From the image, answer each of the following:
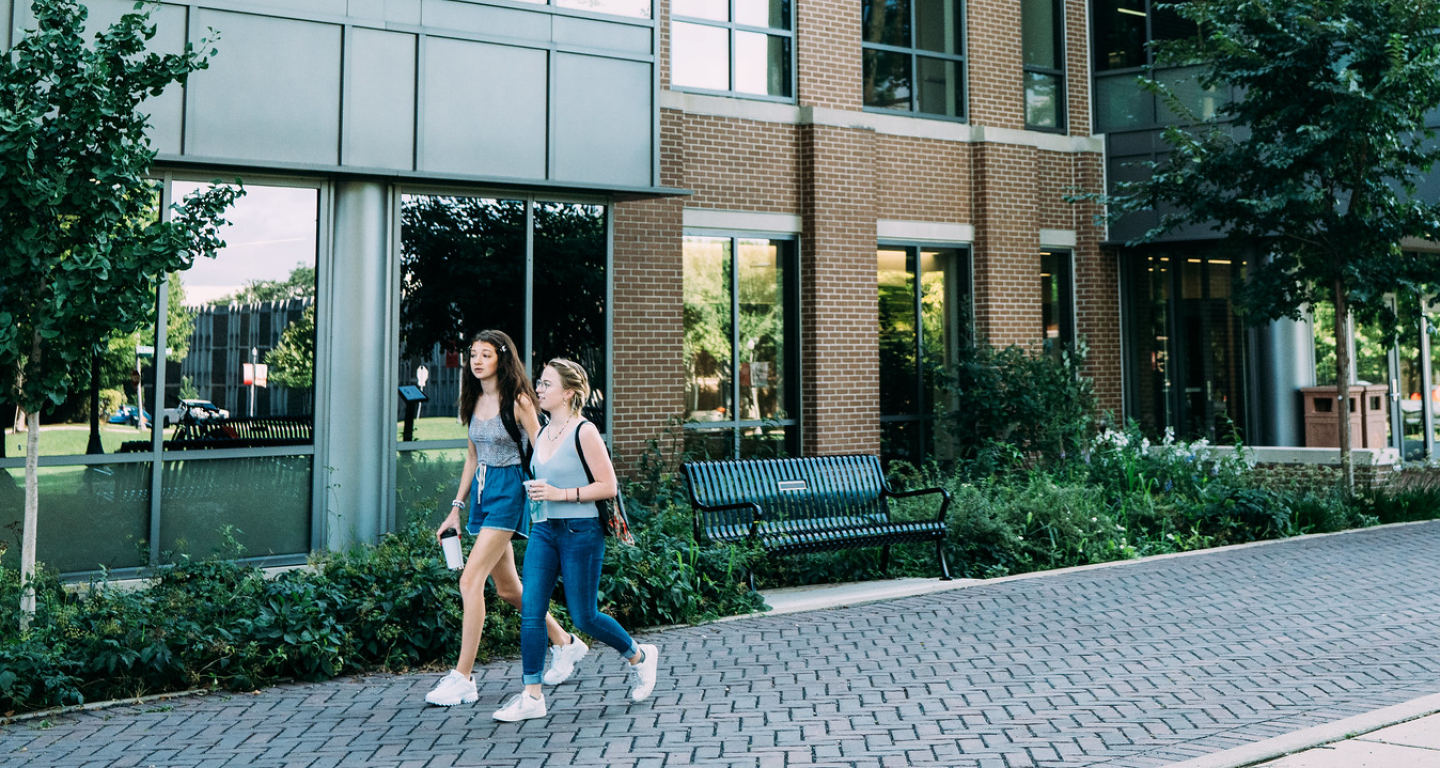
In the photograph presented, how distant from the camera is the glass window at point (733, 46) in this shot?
13.6 m

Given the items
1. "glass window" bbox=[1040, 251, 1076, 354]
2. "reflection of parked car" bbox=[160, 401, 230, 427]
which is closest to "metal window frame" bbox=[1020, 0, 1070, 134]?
"glass window" bbox=[1040, 251, 1076, 354]

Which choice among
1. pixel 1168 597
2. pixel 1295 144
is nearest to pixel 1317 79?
pixel 1295 144

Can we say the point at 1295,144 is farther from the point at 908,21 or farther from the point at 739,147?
the point at 739,147

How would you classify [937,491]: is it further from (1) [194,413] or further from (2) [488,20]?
(1) [194,413]

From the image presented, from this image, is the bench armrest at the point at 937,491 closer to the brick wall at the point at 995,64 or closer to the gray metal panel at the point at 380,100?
the gray metal panel at the point at 380,100

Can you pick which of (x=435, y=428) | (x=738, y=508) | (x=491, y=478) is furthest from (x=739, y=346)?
(x=491, y=478)

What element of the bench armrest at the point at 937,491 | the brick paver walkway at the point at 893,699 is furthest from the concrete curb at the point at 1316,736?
the bench armrest at the point at 937,491

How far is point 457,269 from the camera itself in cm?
1076

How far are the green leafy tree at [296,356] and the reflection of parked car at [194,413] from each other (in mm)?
504

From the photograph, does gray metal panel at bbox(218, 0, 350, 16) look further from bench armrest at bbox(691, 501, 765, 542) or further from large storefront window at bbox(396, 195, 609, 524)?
bench armrest at bbox(691, 501, 765, 542)

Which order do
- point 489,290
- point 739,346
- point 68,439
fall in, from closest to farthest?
1. point 68,439
2. point 489,290
3. point 739,346

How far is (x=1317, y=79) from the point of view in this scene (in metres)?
12.7

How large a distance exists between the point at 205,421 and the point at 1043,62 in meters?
12.0

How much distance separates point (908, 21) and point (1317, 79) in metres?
4.88
